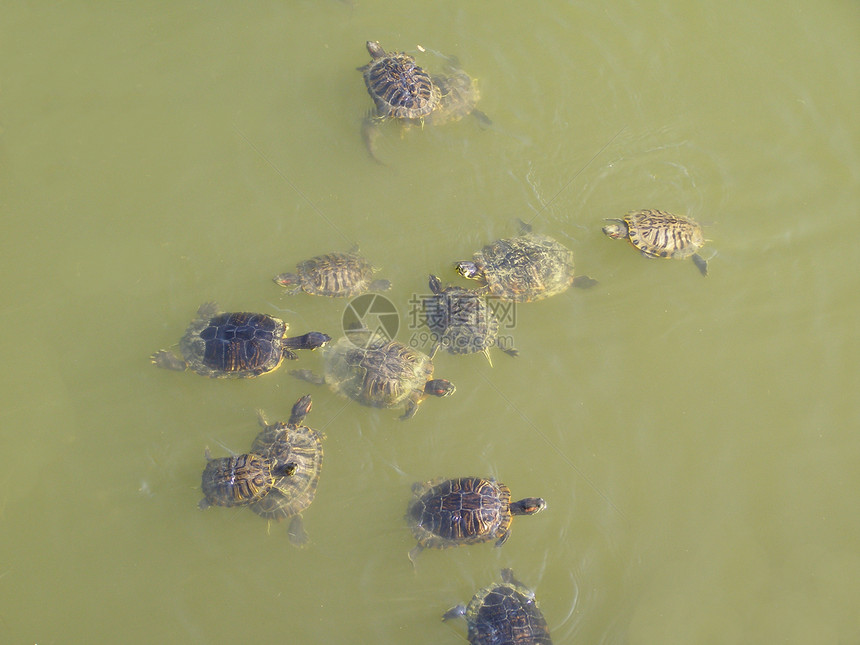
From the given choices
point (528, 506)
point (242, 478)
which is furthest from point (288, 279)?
point (528, 506)

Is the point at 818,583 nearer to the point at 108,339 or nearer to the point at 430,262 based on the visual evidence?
the point at 430,262

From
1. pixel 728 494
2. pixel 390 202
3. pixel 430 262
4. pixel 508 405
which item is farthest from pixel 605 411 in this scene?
pixel 390 202

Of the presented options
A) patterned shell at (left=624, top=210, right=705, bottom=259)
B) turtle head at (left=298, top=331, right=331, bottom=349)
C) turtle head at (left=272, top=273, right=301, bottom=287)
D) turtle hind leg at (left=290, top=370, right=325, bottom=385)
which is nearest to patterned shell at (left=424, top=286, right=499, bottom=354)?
turtle head at (left=298, top=331, right=331, bottom=349)

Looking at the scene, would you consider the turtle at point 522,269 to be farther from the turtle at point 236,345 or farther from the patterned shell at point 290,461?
the patterned shell at point 290,461

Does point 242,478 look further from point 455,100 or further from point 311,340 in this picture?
point 455,100

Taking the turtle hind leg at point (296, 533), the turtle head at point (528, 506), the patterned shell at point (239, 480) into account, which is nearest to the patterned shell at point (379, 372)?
the patterned shell at point (239, 480)

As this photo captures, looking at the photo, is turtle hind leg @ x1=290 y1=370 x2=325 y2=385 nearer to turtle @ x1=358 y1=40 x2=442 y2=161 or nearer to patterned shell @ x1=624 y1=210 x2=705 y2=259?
turtle @ x1=358 y1=40 x2=442 y2=161
